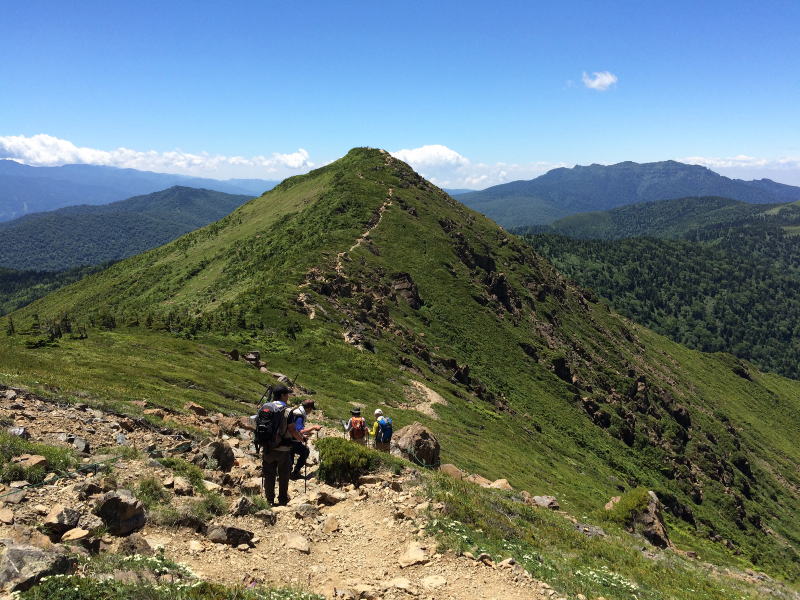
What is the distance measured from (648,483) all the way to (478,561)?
2551 inches

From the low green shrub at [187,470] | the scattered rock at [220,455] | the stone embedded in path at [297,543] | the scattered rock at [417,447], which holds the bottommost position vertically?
the scattered rock at [417,447]

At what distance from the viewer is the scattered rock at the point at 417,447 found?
77.6 ft

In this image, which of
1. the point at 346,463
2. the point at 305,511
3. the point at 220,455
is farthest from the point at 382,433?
the point at 305,511

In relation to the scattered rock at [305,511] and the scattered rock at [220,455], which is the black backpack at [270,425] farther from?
the scattered rock at [220,455]

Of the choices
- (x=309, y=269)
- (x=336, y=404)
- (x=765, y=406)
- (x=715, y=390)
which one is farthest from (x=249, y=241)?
(x=765, y=406)

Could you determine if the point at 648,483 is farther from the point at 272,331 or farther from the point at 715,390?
the point at 715,390

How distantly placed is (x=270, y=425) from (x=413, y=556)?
17.1ft

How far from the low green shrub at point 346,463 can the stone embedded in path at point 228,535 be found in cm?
510

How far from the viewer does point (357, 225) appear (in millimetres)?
87312

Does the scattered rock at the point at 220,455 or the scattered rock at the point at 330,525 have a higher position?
the scattered rock at the point at 220,455

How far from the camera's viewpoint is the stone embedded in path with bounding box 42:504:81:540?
30.2 feet

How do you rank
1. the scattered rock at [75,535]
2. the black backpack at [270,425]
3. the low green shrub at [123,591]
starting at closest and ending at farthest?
the low green shrub at [123,591]
the scattered rock at [75,535]
the black backpack at [270,425]

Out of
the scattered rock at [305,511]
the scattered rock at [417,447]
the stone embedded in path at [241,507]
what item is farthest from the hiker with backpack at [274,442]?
the scattered rock at [417,447]

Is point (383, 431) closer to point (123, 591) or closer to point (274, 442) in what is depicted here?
point (274, 442)
